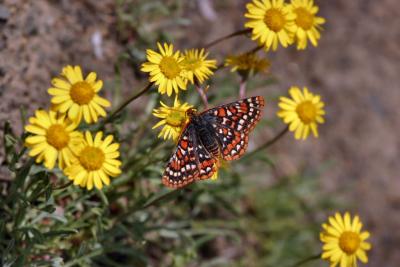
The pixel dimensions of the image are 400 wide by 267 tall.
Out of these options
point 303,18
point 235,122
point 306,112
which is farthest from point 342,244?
point 303,18

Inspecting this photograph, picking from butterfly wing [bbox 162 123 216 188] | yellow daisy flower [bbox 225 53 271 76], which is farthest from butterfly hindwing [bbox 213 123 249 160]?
yellow daisy flower [bbox 225 53 271 76]

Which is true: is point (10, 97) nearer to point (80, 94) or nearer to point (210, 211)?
point (80, 94)

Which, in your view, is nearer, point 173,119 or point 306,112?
point 173,119

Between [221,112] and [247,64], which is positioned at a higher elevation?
[247,64]

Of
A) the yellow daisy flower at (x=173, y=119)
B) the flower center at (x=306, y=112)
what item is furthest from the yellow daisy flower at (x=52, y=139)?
the flower center at (x=306, y=112)


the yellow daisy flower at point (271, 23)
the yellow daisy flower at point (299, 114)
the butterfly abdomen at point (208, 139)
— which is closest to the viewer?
the butterfly abdomen at point (208, 139)

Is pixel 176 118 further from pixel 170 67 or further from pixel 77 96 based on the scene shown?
pixel 77 96

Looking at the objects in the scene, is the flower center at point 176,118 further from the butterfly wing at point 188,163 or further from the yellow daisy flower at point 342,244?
the yellow daisy flower at point 342,244
